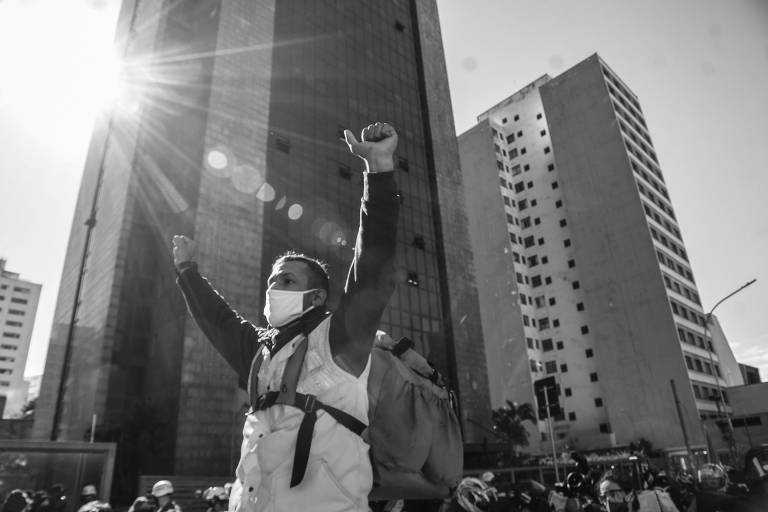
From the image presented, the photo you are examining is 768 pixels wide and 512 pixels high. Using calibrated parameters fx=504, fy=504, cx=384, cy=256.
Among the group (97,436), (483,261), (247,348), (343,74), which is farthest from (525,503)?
(483,261)

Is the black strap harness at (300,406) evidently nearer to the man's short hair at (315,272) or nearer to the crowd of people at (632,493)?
the man's short hair at (315,272)

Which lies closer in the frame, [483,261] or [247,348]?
[247,348]

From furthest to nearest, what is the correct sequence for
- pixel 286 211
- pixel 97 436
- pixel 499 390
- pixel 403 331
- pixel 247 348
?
pixel 499 390 < pixel 403 331 < pixel 286 211 < pixel 97 436 < pixel 247 348

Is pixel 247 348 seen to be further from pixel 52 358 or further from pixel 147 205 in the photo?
pixel 52 358

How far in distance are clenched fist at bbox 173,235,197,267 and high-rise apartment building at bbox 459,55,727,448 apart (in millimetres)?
66371

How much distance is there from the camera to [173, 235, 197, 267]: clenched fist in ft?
10.7

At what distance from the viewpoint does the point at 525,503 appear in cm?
640

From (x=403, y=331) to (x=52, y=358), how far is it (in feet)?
76.9

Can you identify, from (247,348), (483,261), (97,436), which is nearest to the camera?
(247,348)

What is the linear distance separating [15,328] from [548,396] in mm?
141229

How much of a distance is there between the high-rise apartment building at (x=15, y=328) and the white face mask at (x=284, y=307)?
456ft

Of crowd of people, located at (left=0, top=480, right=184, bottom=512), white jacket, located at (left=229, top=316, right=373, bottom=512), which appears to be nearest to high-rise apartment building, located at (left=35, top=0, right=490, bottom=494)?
crowd of people, located at (left=0, top=480, right=184, bottom=512)

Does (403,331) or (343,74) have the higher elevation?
(343,74)

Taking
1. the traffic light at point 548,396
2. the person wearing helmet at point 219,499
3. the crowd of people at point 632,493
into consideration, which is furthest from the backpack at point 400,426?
the traffic light at point 548,396
